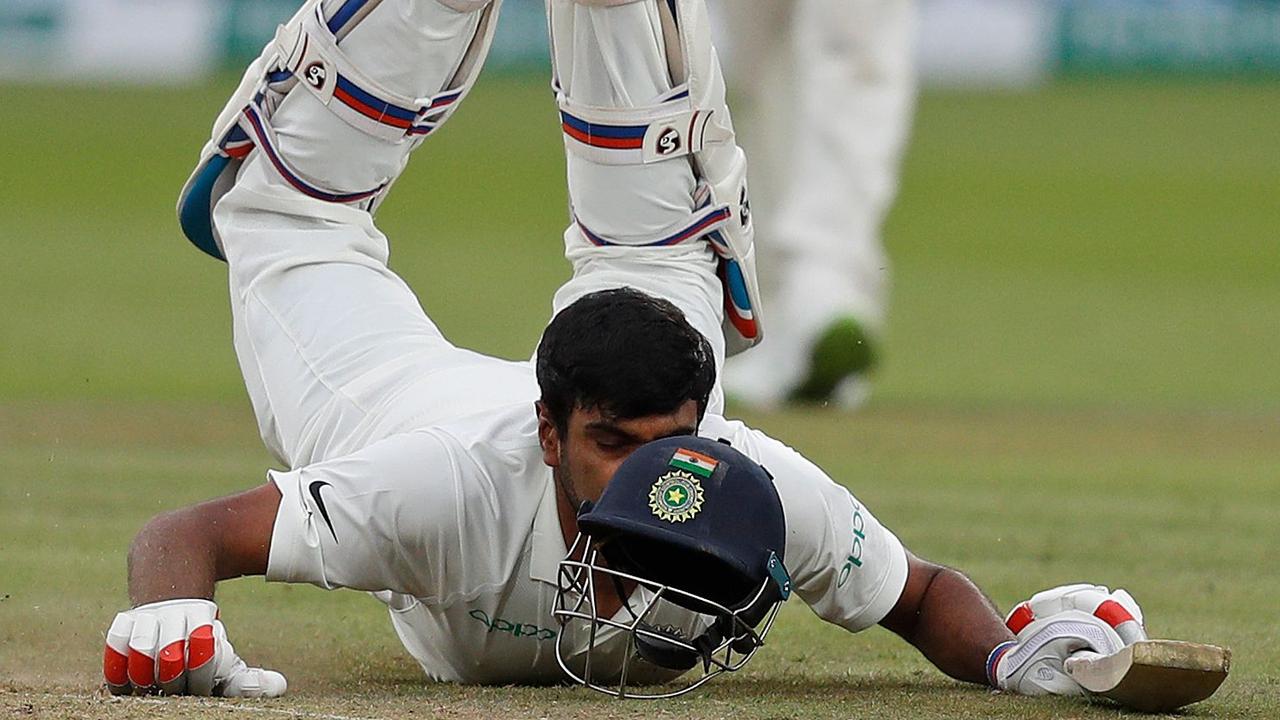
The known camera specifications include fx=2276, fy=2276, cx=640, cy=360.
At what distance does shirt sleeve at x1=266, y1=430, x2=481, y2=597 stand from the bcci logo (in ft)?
1.25

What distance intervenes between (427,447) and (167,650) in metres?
0.46

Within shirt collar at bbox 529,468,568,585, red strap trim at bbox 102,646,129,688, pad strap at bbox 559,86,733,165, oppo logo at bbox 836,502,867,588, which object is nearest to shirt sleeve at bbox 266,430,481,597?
shirt collar at bbox 529,468,568,585

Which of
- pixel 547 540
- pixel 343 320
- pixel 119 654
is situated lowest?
pixel 119 654

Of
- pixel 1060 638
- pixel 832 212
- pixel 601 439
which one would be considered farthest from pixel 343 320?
pixel 832 212

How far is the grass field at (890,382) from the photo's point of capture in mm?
3762

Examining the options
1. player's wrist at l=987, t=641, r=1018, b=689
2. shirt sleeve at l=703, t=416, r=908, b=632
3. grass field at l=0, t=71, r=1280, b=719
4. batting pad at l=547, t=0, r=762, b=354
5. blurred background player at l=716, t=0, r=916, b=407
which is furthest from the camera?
blurred background player at l=716, t=0, r=916, b=407

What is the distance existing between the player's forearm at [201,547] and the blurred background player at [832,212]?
4898 millimetres

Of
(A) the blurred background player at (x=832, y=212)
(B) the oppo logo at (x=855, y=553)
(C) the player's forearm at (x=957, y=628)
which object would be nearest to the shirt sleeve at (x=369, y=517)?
(B) the oppo logo at (x=855, y=553)

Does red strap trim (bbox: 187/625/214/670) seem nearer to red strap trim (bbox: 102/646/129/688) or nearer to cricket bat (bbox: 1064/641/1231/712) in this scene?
red strap trim (bbox: 102/646/129/688)

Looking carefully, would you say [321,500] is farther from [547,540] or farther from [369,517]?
[547,540]

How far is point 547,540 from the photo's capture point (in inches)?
128

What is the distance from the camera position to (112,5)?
2469 cm

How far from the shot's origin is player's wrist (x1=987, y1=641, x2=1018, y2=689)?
3414mm

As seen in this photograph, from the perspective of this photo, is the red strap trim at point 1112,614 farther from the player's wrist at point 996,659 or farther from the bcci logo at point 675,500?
the bcci logo at point 675,500
